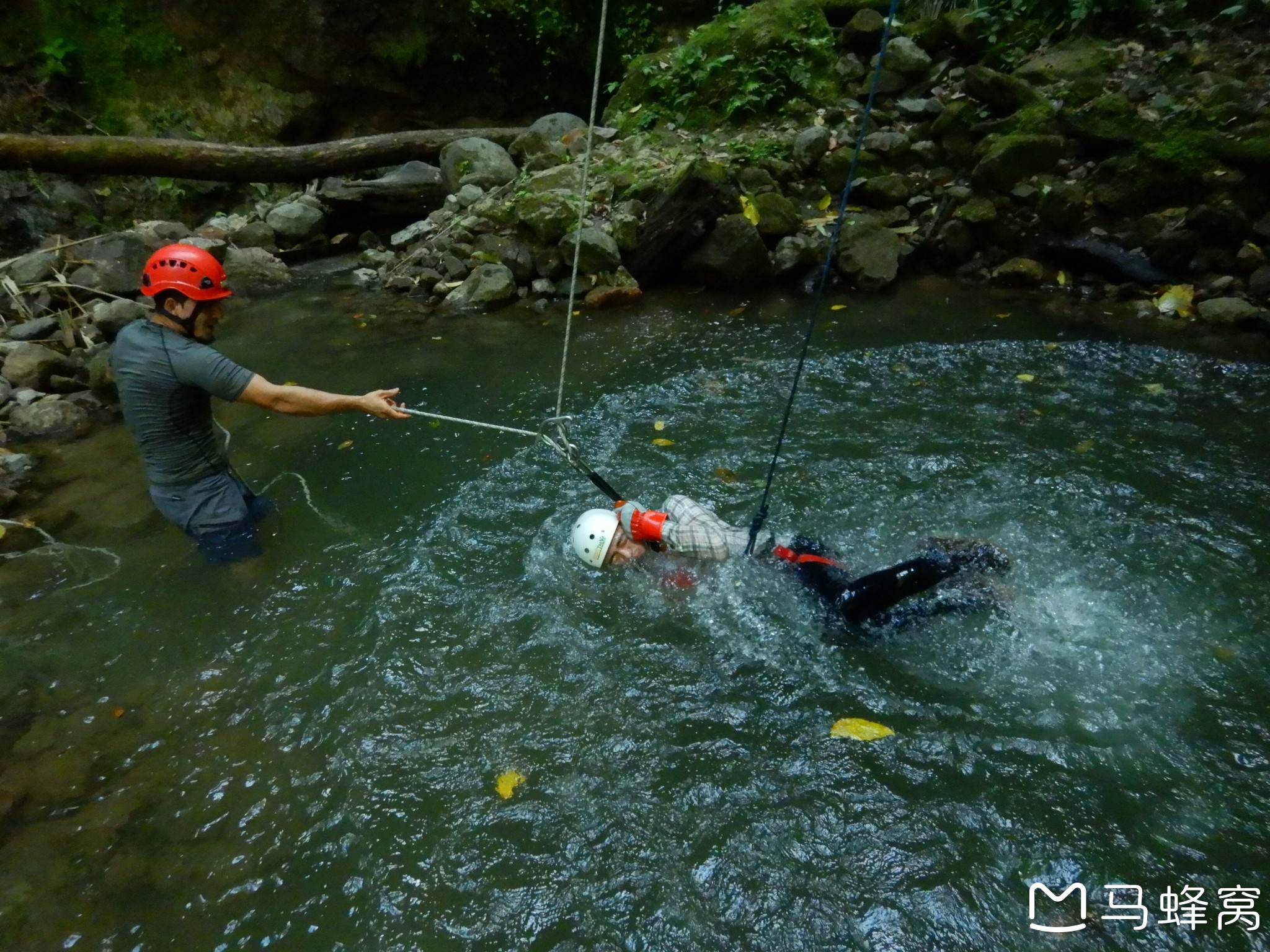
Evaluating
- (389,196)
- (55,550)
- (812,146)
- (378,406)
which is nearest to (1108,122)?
(812,146)

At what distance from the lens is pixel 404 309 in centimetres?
851

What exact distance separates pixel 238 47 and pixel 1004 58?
12.7 m

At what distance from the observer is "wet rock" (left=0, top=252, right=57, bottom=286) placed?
798cm

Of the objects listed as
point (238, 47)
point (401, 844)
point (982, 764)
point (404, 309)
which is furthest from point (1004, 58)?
point (238, 47)

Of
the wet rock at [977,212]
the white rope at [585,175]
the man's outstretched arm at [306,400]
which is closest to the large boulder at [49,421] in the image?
the man's outstretched arm at [306,400]

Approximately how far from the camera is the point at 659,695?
137 inches

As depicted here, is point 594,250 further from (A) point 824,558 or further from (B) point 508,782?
(B) point 508,782

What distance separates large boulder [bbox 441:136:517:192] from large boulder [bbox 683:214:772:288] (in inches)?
145

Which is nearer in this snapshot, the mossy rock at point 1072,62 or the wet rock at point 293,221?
the mossy rock at point 1072,62

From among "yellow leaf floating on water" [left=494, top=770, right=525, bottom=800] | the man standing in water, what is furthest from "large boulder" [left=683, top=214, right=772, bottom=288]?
"yellow leaf floating on water" [left=494, top=770, right=525, bottom=800]

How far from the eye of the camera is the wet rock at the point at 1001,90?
326 inches

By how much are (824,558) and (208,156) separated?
9.42 metres

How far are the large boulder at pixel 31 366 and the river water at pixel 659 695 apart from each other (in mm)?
1276

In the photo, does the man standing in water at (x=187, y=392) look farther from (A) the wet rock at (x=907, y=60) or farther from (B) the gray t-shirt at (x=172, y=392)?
(A) the wet rock at (x=907, y=60)
